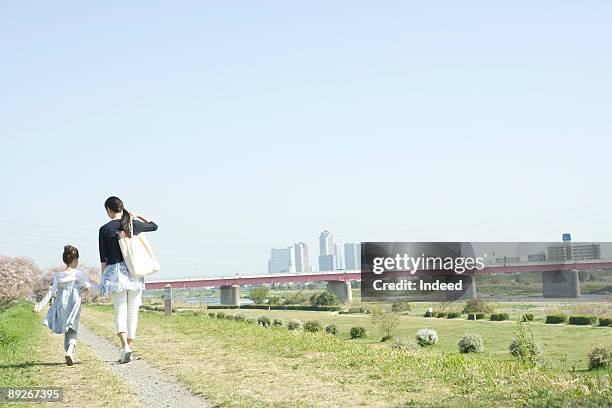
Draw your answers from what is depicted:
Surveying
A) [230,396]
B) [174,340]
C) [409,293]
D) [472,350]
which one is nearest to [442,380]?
[230,396]

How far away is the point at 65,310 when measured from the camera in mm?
9484

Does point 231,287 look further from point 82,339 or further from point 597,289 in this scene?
point 82,339

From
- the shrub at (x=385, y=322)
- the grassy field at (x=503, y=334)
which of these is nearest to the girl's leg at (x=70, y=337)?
the grassy field at (x=503, y=334)

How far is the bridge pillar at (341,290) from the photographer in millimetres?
100312

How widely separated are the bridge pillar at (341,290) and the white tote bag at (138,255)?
91.6 metres

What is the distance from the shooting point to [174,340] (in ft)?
41.5

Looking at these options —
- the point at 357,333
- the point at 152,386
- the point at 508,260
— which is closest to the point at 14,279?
the point at 357,333

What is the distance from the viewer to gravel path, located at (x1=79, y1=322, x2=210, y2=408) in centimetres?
654

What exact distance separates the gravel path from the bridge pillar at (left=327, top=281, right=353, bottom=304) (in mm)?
90675

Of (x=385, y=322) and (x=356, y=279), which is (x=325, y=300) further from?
(x=385, y=322)

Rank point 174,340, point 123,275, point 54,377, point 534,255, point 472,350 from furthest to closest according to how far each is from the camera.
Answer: point 534,255
point 472,350
point 174,340
point 123,275
point 54,377

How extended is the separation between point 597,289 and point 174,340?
92.2m

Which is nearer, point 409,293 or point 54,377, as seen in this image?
point 54,377

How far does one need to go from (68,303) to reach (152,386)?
266 centimetres
